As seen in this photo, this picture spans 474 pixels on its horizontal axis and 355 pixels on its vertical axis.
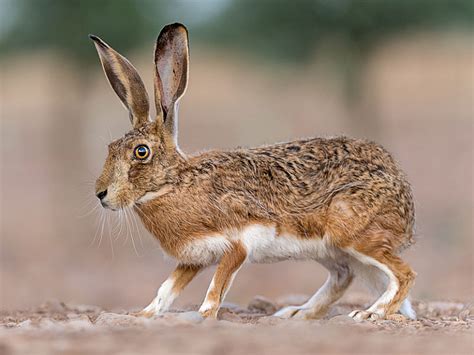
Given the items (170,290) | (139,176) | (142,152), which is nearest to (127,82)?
(142,152)

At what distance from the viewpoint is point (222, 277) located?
6.91 metres

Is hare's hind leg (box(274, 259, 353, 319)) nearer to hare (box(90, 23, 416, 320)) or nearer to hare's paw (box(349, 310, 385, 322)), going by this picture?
hare (box(90, 23, 416, 320))

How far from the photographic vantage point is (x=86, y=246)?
23.0 m

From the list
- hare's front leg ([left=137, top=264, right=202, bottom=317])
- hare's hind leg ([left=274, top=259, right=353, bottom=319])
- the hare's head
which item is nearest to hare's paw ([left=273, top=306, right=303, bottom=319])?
hare's hind leg ([left=274, top=259, right=353, bottom=319])

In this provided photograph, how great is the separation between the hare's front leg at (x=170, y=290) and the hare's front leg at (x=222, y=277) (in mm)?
380

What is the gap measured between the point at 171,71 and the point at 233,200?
1083 mm

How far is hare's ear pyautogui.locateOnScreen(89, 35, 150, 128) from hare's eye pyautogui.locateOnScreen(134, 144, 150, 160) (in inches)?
10.3

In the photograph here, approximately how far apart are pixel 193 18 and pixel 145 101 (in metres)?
15.9

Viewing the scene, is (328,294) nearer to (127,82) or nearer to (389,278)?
(389,278)

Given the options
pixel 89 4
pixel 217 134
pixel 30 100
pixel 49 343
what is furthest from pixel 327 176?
pixel 30 100

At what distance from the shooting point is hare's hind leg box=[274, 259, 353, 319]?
7836 mm

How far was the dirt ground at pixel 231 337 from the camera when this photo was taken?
5.07 metres

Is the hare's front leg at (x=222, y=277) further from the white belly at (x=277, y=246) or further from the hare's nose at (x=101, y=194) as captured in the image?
the hare's nose at (x=101, y=194)

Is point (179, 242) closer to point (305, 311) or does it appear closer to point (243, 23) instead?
point (305, 311)
